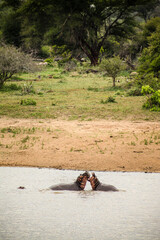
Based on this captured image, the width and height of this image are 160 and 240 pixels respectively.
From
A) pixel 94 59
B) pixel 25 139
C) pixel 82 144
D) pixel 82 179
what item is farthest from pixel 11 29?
pixel 82 179

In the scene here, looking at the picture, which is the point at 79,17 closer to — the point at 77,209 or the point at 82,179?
the point at 82,179

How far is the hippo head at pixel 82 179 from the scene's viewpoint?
18.0 feet

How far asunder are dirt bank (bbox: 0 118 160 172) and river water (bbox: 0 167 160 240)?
0.57m

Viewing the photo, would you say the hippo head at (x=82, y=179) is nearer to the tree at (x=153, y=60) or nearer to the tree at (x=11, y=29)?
the tree at (x=153, y=60)

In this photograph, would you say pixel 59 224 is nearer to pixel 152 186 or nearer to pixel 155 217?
pixel 155 217

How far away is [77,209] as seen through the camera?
4984mm

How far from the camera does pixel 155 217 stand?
4.67 meters

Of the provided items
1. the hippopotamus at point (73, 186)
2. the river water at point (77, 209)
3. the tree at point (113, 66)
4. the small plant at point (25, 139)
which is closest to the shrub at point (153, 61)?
the tree at point (113, 66)

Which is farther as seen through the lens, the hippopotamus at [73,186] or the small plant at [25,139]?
the small plant at [25,139]

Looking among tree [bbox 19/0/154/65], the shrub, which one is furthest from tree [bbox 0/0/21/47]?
the shrub

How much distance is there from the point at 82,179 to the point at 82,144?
2759 millimetres

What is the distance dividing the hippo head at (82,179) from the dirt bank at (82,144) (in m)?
1.15

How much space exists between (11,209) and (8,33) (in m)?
35.5

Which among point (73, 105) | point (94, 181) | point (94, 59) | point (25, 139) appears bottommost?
point (94, 59)
